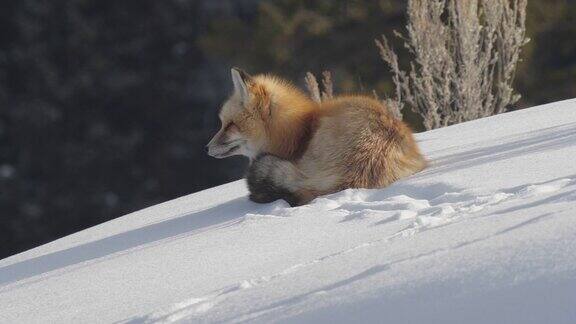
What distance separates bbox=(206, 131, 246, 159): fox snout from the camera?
204 inches

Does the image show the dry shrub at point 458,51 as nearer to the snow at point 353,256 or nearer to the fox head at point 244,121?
the snow at point 353,256

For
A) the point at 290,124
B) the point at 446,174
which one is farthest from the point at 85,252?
the point at 446,174

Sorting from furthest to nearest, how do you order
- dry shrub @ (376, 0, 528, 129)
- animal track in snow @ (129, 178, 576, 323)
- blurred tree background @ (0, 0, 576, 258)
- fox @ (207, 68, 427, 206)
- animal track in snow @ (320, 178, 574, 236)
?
blurred tree background @ (0, 0, 576, 258) < dry shrub @ (376, 0, 528, 129) < fox @ (207, 68, 427, 206) < animal track in snow @ (320, 178, 574, 236) < animal track in snow @ (129, 178, 576, 323)

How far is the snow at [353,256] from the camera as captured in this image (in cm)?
247

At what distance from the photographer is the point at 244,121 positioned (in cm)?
517

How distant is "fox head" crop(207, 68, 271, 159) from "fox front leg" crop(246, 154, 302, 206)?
0.38 m

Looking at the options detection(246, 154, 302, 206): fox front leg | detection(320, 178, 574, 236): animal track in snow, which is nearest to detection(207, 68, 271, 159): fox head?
detection(246, 154, 302, 206): fox front leg

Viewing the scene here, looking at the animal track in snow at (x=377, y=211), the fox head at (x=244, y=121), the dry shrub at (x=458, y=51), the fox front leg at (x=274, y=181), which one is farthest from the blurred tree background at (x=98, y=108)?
the animal track in snow at (x=377, y=211)

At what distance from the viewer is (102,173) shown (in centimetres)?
1405

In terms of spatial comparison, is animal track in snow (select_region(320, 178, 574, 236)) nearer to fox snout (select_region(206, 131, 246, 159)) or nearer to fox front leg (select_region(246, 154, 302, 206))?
fox front leg (select_region(246, 154, 302, 206))

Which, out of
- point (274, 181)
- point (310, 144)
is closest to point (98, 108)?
point (310, 144)

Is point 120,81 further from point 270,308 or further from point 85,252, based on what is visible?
point 270,308

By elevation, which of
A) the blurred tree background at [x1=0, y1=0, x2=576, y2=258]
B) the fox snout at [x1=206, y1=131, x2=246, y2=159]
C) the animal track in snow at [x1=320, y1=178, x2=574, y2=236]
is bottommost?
the blurred tree background at [x1=0, y1=0, x2=576, y2=258]

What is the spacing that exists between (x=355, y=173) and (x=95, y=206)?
979 cm
